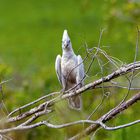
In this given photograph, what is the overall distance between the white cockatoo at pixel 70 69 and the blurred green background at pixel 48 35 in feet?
4.83

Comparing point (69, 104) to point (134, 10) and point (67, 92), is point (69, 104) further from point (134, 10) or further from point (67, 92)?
point (134, 10)

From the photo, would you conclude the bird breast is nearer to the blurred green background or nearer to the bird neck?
the bird neck

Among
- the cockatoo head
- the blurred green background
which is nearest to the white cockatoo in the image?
the cockatoo head

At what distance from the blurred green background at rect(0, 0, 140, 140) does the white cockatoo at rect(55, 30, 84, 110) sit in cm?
147

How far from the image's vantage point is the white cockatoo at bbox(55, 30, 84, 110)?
14.1 feet

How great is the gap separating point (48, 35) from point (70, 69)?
1521cm

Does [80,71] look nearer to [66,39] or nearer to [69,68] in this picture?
[69,68]

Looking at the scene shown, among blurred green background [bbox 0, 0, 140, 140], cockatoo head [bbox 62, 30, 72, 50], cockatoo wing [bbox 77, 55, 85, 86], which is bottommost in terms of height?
cockatoo wing [bbox 77, 55, 85, 86]

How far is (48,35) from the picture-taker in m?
19.5

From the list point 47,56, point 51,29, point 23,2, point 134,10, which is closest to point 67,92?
point 134,10

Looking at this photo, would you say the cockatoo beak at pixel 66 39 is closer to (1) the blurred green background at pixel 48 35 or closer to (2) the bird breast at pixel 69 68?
(2) the bird breast at pixel 69 68

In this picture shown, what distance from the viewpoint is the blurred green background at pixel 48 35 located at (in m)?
7.97

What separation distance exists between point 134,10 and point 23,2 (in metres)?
15.1

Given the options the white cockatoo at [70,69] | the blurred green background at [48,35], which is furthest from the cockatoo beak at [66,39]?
the blurred green background at [48,35]
